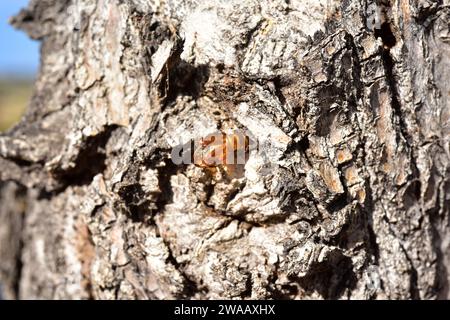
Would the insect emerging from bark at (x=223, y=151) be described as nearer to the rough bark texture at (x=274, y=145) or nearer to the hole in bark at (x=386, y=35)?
the rough bark texture at (x=274, y=145)

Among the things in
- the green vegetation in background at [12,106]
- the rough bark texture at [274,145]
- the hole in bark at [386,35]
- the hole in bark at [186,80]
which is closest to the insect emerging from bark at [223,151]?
the rough bark texture at [274,145]

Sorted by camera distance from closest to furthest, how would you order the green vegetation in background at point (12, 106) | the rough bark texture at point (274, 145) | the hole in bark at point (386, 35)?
the rough bark texture at point (274, 145) < the hole in bark at point (386, 35) < the green vegetation in background at point (12, 106)

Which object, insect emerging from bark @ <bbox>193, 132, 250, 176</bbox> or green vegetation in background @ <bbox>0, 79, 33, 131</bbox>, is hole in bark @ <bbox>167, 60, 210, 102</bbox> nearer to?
insect emerging from bark @ <bbox>193, 132, 250, 176</bbox>

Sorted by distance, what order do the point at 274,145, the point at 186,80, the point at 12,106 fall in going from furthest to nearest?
the point at 12,106, the point at 186,80, the point at 274,145

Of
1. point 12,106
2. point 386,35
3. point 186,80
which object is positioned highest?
point 12,106

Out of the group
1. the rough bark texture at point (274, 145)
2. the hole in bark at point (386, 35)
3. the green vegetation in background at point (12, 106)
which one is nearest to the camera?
the rough bark texture at point (274, 145)

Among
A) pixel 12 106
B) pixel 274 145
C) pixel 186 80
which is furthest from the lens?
pixel 12 106

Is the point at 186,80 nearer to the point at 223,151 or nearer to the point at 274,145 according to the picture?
the point at 223,151

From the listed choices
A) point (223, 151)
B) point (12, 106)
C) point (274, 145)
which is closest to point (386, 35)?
point (274, 145)
